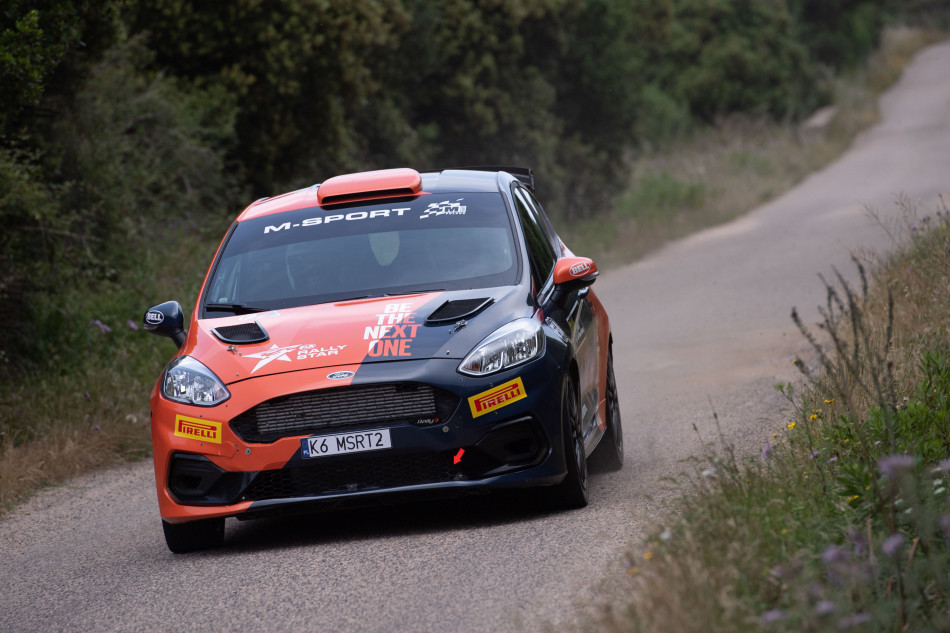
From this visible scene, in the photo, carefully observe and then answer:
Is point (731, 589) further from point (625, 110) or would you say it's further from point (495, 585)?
point (625, 110)

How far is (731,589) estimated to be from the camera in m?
3.82

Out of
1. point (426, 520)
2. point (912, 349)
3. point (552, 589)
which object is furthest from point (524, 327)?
point (912, 349)

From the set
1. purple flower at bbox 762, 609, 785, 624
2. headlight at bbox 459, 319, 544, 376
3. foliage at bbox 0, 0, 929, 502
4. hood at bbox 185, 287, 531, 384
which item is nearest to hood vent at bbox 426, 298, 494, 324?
hood at bbox 185, 287, 531, 384

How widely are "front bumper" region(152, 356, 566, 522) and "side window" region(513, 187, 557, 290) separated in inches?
42.0

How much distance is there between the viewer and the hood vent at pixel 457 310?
6.47 m

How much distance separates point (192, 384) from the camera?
6402 millimetres

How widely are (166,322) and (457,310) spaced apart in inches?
68.0

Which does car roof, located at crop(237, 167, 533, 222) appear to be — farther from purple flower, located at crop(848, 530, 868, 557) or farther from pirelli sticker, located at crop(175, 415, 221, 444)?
purple flower, located at crop(848, 530, 868, 557)

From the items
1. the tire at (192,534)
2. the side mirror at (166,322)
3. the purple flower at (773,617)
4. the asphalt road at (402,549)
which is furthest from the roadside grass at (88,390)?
the purple flower at (773,617)

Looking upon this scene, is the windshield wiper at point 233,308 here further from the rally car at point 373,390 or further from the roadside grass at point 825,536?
the roadside grass at point 825,536

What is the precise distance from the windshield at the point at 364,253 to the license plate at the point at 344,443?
3.60 ft

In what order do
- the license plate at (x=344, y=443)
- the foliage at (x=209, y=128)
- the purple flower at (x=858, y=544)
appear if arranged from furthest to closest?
the foliage at (x=209, y=128) < the license plate at (x=344, y=443) < the purple flower at (x=858, y=544)

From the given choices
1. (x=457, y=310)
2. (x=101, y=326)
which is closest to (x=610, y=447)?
(x=457, y=310)

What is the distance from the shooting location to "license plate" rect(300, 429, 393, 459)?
6.09 m
